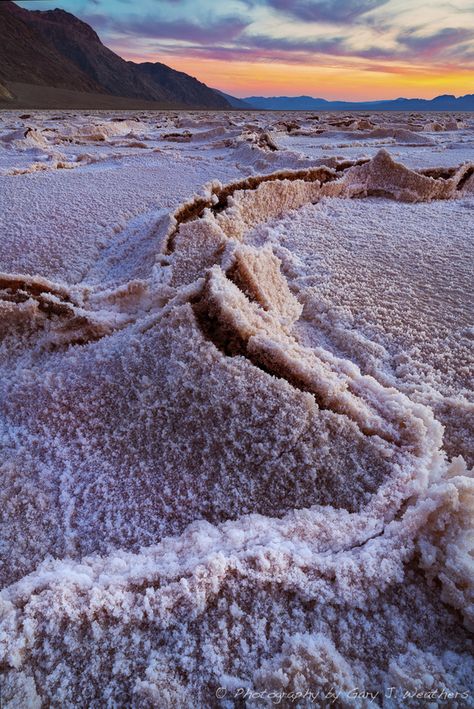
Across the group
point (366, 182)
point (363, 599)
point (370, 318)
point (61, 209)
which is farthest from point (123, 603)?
point (366, 182)

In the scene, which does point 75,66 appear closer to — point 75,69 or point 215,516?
point 75,69

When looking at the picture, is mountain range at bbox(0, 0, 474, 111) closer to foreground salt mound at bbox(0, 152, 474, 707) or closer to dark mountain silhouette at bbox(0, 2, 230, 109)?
dark mountain silhouette at bbox(0, 2, 230, 109)

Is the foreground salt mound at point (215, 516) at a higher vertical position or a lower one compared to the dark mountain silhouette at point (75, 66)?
lower

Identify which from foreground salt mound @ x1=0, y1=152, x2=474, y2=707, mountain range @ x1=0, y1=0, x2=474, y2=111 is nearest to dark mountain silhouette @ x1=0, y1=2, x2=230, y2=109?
mountain range @ x1=0, y1=0, x2=474, y2=111

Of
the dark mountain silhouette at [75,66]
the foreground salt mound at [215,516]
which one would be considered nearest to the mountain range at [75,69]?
the dark mountain silhouette at [75,66]

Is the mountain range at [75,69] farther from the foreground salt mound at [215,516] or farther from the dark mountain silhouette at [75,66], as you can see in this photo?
the foreground salt mound at [215,516]

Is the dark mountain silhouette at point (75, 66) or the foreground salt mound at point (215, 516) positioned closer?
the foreground salt mound at point (215, 516)
